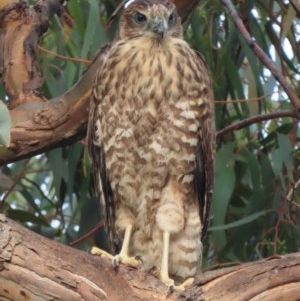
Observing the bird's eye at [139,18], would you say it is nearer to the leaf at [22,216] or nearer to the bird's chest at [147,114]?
the bird's chest at [147,114]

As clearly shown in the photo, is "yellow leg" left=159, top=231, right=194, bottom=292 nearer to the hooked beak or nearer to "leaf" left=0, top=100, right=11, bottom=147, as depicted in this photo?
the hooked beak

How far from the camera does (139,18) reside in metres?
3.77

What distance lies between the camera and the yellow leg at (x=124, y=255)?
311 cm

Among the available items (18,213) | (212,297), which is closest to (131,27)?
(18,213)

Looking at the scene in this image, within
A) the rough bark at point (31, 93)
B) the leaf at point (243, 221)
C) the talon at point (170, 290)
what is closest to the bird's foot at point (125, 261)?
the talon at point (170, 290)

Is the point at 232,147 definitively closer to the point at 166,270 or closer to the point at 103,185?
the point at 103,185

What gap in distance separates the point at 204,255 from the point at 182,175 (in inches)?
35.9

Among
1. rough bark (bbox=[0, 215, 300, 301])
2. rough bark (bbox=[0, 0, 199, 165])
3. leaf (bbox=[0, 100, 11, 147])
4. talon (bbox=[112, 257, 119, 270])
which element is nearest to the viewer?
leaf (bbox=[0, 100, 11, 147])

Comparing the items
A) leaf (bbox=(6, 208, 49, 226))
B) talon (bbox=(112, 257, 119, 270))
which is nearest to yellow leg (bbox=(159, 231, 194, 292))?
talon (bbox=(112, 257, 119, 270))

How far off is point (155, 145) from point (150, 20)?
1.42 feet

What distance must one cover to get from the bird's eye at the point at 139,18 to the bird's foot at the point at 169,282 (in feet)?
2.71

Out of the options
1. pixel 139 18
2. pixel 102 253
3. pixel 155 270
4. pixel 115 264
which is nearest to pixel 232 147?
pixel 139 18

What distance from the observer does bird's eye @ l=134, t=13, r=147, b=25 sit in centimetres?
375

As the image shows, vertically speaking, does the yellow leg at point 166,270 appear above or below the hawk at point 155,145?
below
